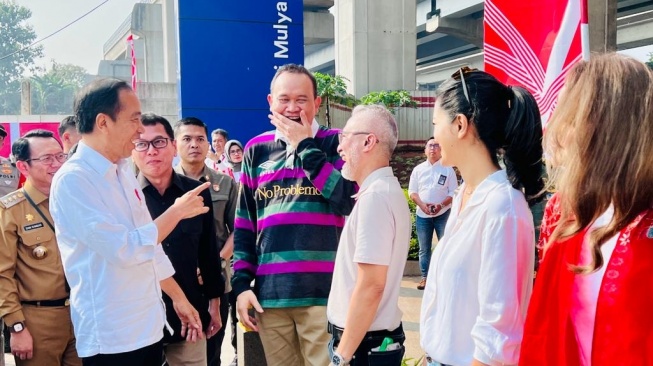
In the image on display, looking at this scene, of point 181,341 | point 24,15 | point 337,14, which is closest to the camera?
point 181,341

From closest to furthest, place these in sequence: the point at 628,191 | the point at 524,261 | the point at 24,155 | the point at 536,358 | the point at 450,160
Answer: the point at 628,191, the point at 536,358, the point at 524,261, the point at 450,160, the point at 24,155

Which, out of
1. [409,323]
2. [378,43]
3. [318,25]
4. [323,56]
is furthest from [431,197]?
[323,56]

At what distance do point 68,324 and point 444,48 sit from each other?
2737 cm

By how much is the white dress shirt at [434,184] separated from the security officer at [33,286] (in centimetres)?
437

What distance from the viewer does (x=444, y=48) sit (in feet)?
91.5

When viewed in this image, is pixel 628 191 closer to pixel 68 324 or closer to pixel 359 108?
pixel 359 108

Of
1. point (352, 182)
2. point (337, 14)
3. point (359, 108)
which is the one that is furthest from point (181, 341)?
point (337, 14)

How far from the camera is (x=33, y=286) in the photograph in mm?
2758

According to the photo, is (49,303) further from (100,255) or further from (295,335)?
(295,335)

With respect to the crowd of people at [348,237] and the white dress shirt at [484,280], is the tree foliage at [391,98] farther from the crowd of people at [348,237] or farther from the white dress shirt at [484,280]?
→ the white dress shirt at [484,280]

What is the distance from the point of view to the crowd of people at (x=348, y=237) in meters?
1.14

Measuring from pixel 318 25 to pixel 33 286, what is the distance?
844 inches

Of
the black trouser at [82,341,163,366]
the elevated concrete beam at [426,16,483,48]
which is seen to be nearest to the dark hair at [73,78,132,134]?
the black trouser at [82,341,163,366]

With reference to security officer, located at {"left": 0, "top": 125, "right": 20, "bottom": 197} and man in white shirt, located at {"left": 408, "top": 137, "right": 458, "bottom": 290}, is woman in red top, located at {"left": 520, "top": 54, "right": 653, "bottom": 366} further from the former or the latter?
security officer, located at {"left": 0, "top": 125, "right": 20, "bottom": 197}
